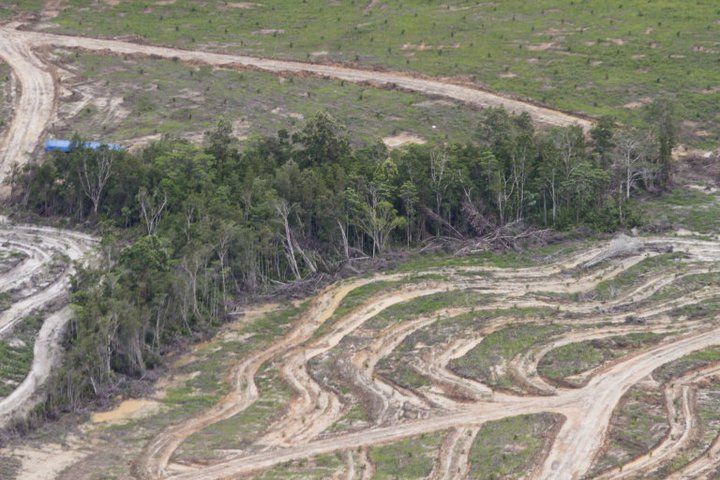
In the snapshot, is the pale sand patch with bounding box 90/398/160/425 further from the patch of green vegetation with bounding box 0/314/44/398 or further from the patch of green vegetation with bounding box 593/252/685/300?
the patch of green vegetation with bounding box 593/252/685/300

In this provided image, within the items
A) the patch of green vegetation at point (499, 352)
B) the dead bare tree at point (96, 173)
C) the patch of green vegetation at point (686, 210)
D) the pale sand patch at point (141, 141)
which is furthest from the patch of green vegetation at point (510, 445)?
the pale sand patch at point (141, 141)

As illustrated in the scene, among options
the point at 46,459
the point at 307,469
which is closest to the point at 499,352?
the point at 307,469

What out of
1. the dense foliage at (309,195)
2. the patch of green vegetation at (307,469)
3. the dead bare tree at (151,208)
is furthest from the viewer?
the dead bare tree at (151,208)

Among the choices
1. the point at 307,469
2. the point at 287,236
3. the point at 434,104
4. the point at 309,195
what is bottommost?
the point at 307,469

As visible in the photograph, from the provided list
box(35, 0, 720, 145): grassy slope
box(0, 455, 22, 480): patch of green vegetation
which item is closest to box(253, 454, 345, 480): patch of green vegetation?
box(0, 455, 22, 480): patch of green vegetation

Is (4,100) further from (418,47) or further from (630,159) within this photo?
(630,159)

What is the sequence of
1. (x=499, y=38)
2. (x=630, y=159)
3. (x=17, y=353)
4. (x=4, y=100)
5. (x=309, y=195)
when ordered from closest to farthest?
(x=17, y=353) < (x=309, y=195) < (x=630, y=159) < (x=4, y=100) < (x=499, y=38)

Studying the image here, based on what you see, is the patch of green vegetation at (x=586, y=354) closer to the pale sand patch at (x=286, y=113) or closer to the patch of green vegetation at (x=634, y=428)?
the patch of green vegetation at (x=634, y=428)
